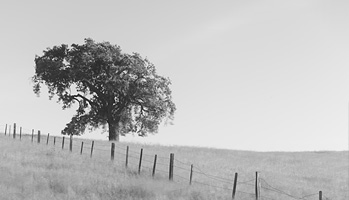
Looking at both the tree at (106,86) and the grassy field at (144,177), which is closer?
the grassy field at (144,177)

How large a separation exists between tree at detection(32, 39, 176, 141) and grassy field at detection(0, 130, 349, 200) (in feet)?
22.9

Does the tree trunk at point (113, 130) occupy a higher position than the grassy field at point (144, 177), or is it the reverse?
the tree trunk at point (113, 130)

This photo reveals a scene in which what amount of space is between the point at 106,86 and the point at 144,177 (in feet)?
76.6

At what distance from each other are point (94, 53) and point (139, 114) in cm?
856

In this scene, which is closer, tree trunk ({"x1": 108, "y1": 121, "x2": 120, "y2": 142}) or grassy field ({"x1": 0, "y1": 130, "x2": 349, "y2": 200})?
grassy field ({"x1": 0, "y1": 130, "x2": 349, "y2": 200})

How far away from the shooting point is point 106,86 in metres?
46.3

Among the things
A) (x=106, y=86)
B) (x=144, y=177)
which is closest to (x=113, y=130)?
(x=106, y=86)

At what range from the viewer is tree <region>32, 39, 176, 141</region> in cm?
4697

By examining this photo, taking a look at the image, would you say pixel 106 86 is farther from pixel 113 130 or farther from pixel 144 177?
pixel 144 177

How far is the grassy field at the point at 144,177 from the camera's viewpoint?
19.0 metres

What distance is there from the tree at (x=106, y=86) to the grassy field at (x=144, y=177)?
6970mm

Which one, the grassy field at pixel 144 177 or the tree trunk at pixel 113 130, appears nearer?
the grassy field at pixel 144 177

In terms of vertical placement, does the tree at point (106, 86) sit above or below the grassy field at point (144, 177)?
above

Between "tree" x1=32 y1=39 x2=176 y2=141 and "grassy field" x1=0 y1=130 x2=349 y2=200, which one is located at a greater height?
"tree" x1=32 y1=39 x2=176 y2=141
